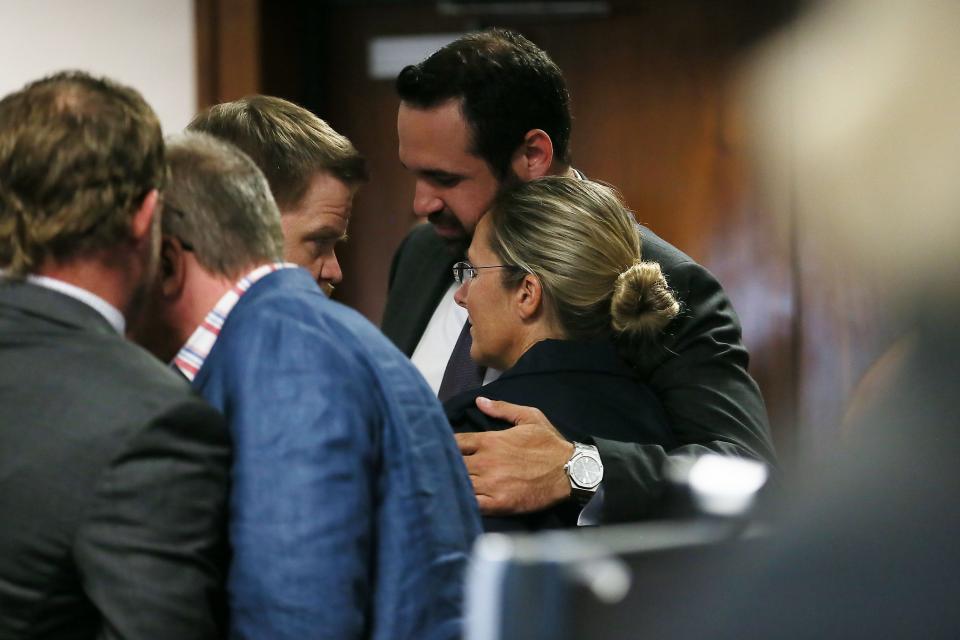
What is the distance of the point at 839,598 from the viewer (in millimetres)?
388

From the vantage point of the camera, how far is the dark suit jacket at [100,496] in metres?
0.94

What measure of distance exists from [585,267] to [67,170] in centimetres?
74

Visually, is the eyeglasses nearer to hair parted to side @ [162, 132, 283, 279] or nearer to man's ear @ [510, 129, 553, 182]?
man's ear @ [510, 129, 553, 182]

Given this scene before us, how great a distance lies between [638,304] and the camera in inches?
60.8

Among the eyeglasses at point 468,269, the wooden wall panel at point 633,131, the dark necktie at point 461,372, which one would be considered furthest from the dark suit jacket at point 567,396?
the wooden wall panel at point 633,131

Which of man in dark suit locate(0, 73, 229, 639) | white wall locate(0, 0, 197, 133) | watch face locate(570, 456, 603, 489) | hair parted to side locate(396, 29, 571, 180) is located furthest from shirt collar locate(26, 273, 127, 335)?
white wall locate(0, 0, 197, 133)

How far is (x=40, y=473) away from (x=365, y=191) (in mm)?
2559

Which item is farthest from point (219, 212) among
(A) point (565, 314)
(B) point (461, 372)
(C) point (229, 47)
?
(C) point (229, 47)

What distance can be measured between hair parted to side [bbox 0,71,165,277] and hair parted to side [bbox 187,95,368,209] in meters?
0.52

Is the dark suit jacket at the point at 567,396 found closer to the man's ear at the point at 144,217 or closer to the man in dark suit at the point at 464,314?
the man in dark suit at the point at 464,314

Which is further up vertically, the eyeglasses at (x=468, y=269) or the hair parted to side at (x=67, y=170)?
the hair parted to side at (x=67, y=170)

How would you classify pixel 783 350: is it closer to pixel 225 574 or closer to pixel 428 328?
pixel 428 328

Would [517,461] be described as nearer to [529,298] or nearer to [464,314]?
[529,298]

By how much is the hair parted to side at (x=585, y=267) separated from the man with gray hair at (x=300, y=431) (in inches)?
17.2
